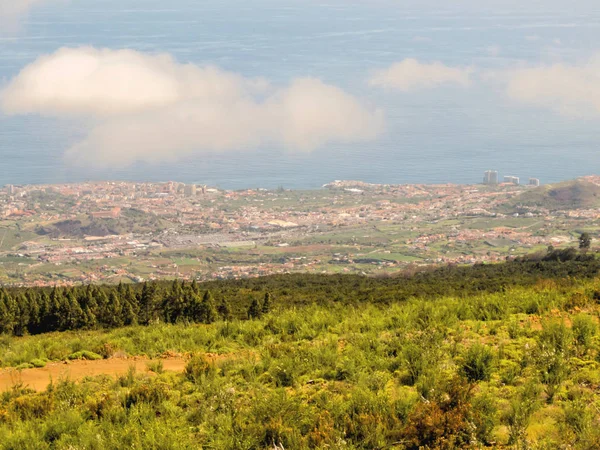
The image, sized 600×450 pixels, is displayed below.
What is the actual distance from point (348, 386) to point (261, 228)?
2877 inches

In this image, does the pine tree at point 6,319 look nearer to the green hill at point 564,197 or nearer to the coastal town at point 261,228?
the coastal town at point 261,228

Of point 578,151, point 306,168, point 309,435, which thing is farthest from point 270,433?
point 578,151

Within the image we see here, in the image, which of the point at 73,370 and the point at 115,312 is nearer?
the point at 73,370

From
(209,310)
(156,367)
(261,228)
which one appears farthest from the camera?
(261,228)

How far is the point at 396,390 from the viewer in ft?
18.5

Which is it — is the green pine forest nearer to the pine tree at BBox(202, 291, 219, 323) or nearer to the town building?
the pine tree at BBox(202, 291, 219, 323)

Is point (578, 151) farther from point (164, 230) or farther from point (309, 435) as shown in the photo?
point (309, 435)

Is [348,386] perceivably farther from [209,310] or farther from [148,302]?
[148,302]

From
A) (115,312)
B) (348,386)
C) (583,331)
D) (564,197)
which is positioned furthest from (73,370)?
(564,197)

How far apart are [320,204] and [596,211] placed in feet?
119

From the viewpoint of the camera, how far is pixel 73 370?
754 centimetres

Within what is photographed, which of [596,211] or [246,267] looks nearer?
[246,267]

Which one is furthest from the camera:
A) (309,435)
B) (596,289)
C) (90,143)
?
(90,143)

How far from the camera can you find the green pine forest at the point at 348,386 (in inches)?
186
